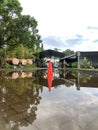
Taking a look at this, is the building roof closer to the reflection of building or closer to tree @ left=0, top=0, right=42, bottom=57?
tree @ left=0, top=0, right=42, bottom=57

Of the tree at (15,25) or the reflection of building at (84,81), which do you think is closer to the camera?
the reflection of building at (84,81)

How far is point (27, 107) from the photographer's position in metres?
6.65

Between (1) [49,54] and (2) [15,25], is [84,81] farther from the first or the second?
(1) [49,54]

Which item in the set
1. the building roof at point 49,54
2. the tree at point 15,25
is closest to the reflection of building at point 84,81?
the tree at point 15,25

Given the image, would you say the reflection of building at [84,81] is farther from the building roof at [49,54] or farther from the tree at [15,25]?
the building roof at [49,54]

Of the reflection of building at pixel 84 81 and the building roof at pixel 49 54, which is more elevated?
the building roof at pixel 49 54

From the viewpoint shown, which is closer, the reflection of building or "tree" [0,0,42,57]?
the reflection of building

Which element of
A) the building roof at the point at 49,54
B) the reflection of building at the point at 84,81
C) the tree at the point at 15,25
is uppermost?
the tree at the point at 15,25

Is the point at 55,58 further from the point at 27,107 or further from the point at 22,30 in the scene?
the point at 27,107

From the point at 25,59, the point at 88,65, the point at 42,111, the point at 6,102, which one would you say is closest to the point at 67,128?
the point at 42,111

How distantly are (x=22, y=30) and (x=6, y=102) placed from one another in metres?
26.1

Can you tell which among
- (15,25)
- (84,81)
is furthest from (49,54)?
(84,81)

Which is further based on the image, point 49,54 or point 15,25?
point 49,54

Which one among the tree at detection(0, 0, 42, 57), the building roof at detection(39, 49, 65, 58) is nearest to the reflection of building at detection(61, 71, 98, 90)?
the tree at detection(0, 0, 42, 57)
